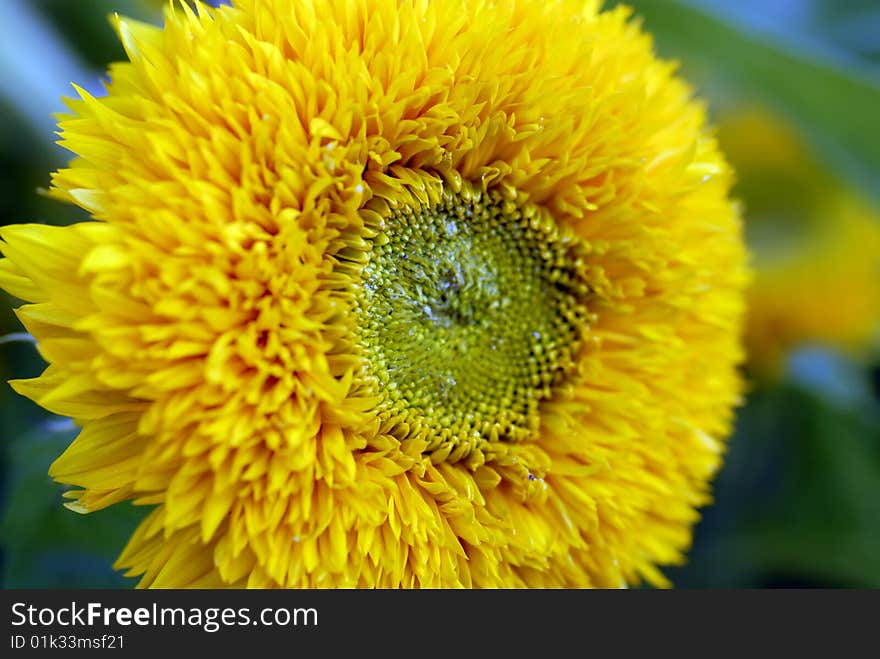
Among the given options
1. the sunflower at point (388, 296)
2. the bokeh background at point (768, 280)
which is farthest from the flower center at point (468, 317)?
the bokeh background at point (768, 280)

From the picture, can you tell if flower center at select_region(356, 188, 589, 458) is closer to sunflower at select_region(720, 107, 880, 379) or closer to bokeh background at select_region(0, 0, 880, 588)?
bokeh background at select_region(0, 0, 880, 588)

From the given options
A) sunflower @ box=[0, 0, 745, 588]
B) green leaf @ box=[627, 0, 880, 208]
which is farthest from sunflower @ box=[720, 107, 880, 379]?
sunflower @ box=[0, 0, 745, 588]

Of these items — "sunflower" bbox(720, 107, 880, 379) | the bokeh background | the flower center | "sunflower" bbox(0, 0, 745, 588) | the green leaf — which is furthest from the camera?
"sunflower" bbox(720, 107, 880, 379)

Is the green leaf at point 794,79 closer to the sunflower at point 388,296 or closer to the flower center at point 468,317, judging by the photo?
the sunflower at point 388,296

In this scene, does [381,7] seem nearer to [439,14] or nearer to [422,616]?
[439,14]

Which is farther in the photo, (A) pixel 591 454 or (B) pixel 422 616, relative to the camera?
(A) pixel 591 454

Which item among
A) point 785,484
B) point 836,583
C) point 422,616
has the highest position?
point 785,484

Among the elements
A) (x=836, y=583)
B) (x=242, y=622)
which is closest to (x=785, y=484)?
(x=836, y=583)
